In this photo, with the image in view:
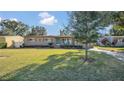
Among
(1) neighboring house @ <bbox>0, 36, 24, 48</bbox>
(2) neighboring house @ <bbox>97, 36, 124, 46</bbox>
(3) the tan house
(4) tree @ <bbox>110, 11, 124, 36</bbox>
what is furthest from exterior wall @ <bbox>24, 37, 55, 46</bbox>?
(4) tree @ <bbox>110, 11, 124, 36</bbox>

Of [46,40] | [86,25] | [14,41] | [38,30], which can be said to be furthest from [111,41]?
[14,41]

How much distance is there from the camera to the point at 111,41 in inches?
264

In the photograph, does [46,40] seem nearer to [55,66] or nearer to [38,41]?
[38,41]

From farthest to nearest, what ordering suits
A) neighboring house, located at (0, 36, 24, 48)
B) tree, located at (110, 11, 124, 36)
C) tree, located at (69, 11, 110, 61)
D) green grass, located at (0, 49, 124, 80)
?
1. neighboring house, located at (0, 36, 24, 48)
2. tree, located at (69, 11, 110, 61)
3. tree, located at (110, 11, 124, 36)
4. green grass, located at (0, 49, 124, 80)

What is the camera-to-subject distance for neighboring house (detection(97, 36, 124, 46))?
6477mm

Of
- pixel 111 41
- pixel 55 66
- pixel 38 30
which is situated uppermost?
pixel 38 30

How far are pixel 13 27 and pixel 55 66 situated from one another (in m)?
1.46

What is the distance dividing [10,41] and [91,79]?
228 cm

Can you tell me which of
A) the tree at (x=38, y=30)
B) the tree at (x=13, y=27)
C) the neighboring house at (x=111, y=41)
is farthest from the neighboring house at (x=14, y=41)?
the neighboring house at (x=111, y=41)

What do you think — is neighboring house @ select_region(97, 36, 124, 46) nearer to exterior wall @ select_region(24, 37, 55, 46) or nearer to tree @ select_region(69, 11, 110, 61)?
tree @ select_region(69, 11, 110, 61)

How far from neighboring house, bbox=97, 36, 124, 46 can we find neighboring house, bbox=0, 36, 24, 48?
6.53 ft
